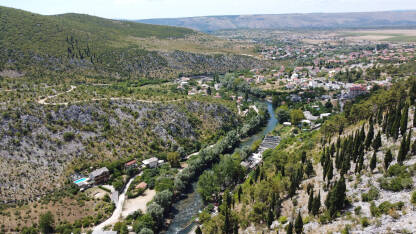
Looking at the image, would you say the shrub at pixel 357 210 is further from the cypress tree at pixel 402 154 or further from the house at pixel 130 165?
the house at pixel 130 165

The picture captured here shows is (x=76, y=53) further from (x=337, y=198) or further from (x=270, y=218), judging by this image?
(x=337, y=198)

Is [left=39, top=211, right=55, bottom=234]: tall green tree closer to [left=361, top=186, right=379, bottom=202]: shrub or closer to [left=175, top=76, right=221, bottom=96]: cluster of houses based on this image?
[left=361, top=186, right=379, bottom=202]: shrub

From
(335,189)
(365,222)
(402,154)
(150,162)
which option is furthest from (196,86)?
(365,222)

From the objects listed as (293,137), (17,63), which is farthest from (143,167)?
(17,63)

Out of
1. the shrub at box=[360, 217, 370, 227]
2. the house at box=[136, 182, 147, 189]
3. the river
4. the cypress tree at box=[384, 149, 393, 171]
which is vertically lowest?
the river

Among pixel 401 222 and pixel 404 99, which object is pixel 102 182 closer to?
pixel 401 222

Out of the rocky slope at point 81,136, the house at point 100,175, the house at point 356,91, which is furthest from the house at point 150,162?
the house at point 356,91

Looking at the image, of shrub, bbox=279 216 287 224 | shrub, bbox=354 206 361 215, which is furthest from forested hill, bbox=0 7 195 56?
shrub, bbox=354 206 361 215

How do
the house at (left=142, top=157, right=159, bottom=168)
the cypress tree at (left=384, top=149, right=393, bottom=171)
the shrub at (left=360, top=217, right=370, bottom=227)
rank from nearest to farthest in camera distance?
the shrub at (left=360, top=217, right=370, bottom=227) → the cypress tree at (left=384, top=149, right=393, bottom=171) → the house at (left=142, top=157, right=159, bottom=168)
